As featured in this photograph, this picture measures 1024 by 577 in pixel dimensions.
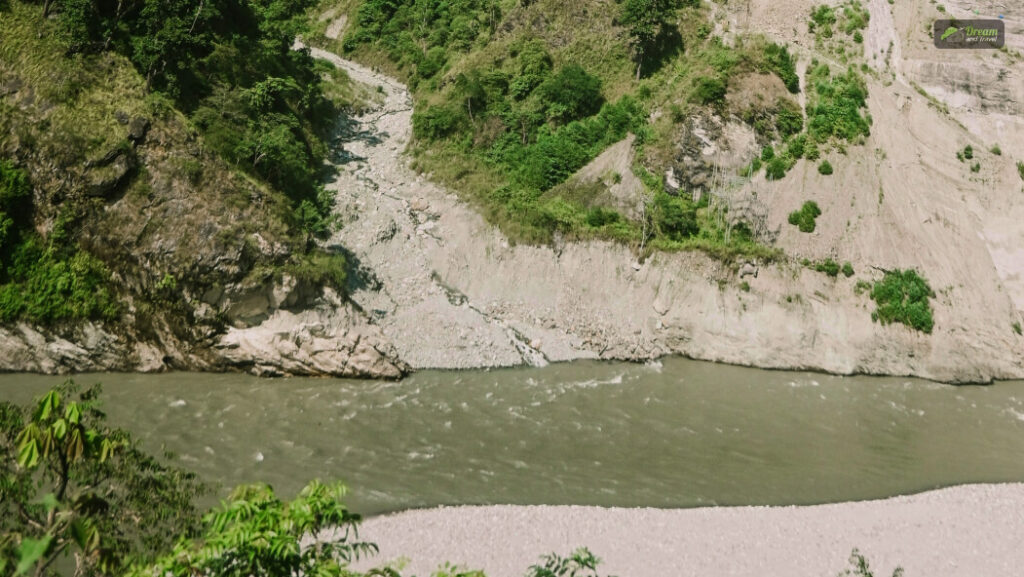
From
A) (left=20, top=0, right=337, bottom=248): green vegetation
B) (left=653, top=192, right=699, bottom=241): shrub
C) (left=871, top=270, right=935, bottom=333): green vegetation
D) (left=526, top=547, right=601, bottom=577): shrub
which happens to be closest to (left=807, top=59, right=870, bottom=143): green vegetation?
(left=871, top=270, right=935, bottom=333): green vegetation

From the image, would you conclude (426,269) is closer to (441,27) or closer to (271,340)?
(271,340)

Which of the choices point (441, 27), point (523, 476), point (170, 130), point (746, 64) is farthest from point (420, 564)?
point (441, 27)

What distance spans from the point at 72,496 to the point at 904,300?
115 feet

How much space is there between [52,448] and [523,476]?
17.7 meters

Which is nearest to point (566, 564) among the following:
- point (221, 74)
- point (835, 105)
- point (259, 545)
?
point (259, 545)

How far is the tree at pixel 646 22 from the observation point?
42.5 metres

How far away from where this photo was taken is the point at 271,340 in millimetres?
28078

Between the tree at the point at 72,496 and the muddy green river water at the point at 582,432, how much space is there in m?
11.1

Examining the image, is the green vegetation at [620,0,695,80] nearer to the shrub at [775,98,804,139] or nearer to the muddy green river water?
the shrub at [775,98,804,139]

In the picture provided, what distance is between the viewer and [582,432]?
81.9ft

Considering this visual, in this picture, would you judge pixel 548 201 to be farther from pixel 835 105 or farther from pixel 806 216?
pixel 835 105


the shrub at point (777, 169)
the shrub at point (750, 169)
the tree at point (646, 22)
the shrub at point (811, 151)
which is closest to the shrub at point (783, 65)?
the shrub at point (811, 151)

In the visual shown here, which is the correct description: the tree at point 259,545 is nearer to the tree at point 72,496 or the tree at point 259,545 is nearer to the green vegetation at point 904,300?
the tree at point 72,496

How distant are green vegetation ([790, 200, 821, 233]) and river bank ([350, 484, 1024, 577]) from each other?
1682 centimetres
